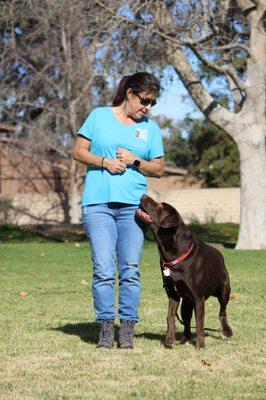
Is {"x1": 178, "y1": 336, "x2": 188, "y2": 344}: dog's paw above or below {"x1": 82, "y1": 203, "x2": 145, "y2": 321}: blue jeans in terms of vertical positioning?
below

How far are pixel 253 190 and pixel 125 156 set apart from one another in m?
14.7

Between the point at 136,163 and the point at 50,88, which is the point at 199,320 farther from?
the point at 50,88

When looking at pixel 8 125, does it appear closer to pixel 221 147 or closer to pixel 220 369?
pixel 221 147

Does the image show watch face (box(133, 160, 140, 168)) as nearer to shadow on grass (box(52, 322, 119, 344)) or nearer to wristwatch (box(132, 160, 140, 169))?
wristwatch (box(132, 160, 140, 169))

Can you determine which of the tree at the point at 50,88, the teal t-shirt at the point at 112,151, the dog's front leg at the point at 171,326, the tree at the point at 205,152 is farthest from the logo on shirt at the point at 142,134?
the tree at the point at 205,152

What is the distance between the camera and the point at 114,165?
6.89 meters

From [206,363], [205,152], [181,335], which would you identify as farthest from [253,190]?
[205,152]

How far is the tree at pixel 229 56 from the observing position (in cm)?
1959

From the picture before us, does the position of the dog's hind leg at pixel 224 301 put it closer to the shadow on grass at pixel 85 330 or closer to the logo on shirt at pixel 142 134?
the shadow on grass at pixel 85 330

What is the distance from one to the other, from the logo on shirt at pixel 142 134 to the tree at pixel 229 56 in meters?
12.5

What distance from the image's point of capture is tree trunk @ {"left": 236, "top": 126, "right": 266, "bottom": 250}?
21.1 m

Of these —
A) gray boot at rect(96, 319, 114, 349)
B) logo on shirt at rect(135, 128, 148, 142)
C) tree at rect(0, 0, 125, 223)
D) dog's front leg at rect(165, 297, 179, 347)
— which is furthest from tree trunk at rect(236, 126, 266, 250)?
gray boot at rect(96, 319, 114, 349)

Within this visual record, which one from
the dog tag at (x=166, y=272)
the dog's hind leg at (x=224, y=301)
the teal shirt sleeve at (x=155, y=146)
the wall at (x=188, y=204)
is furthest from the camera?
the wall at (x=188, y=204)

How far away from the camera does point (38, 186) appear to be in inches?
1624
